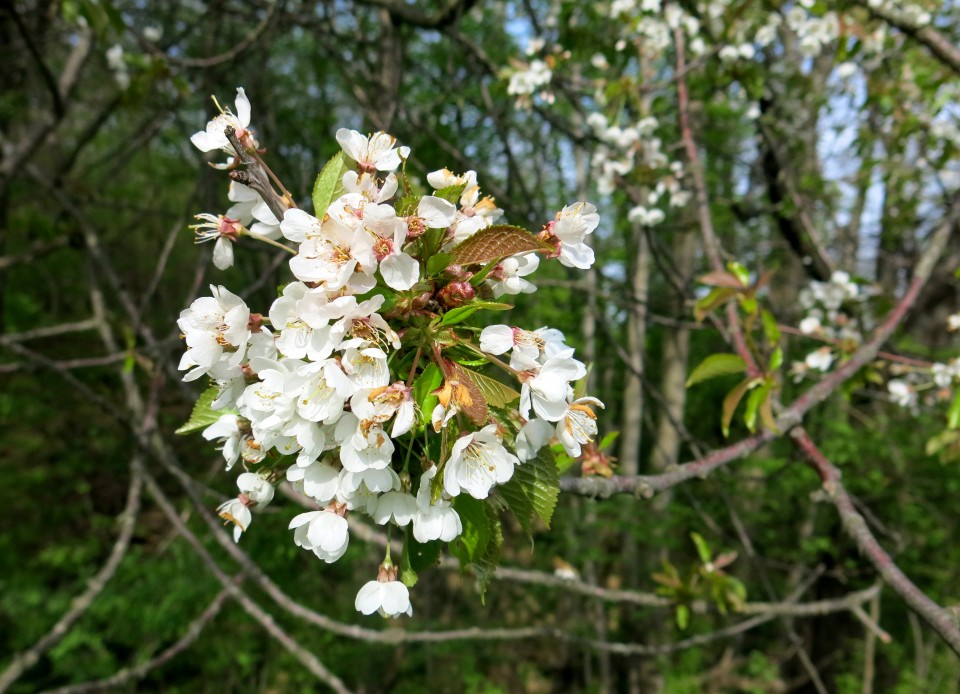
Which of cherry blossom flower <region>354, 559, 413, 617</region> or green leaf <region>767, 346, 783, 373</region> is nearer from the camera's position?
cherry blossom flower <region>354, 559, 413, 617</region>

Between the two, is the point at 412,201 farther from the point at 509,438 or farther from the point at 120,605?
the point at 120,605

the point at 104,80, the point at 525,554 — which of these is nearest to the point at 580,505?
the point at 525,554

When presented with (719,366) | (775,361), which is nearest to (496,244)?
(719,366)

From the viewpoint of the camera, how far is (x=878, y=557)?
121 cm

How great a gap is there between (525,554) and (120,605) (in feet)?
12.4

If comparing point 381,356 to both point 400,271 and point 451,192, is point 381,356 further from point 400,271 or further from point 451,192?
point 451,192

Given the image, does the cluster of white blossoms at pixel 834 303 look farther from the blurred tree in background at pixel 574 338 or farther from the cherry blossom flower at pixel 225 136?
the cherry blossom flower at pixel 225 136

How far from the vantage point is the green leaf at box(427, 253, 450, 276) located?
784 millimetres

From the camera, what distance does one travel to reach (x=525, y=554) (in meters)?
6.38

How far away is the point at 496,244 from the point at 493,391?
198 millimetres

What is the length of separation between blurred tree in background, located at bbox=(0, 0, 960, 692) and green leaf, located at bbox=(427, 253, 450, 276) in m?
0.49

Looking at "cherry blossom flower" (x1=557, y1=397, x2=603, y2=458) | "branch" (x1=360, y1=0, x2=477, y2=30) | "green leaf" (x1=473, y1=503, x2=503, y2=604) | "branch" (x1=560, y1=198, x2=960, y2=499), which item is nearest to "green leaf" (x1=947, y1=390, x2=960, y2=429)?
"branch" (x1=560, y1=198, x2=960, y2=499)

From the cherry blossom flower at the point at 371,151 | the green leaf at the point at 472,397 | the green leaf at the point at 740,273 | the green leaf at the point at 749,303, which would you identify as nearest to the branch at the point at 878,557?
the green leaf at the point at 749,303

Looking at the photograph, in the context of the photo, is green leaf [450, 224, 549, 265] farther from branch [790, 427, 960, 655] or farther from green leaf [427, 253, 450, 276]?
branch [790, 427, 960, 655]
